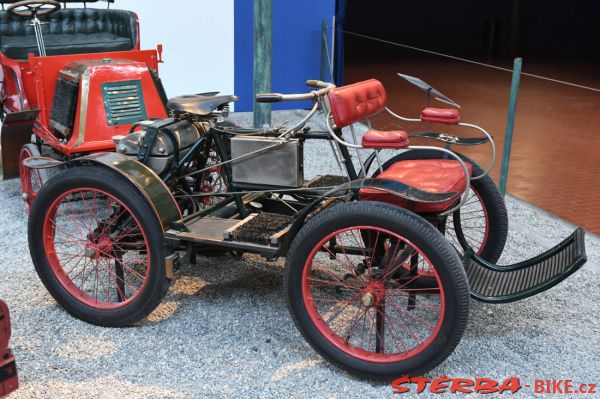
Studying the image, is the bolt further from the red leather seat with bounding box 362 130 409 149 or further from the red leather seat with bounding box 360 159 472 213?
the red leather seat with bounding box 362 130 409 149

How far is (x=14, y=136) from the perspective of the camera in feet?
14.7

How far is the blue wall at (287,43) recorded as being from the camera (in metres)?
7.59

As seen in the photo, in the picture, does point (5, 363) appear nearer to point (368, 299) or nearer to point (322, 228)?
point (322, 228)

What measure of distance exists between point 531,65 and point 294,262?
11.0 m

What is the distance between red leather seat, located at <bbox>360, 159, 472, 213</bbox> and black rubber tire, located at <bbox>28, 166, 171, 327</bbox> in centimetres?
96

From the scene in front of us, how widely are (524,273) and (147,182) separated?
179 cm

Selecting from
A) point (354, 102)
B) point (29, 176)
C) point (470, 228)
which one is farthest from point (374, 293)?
point (29, 176)

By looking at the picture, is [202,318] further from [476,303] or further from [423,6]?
[423,6]

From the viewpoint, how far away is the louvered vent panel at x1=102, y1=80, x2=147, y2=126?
4254 mm

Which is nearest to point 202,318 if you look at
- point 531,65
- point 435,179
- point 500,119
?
point 435,179

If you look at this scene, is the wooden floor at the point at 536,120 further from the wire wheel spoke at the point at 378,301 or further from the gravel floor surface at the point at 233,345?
the wire wheel spoke at the point at 378,301

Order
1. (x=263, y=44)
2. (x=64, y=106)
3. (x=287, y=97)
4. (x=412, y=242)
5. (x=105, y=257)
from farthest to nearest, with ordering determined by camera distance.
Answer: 1. (x=263, y=44)
2. (x=64, y=106)
3. (x=105, y=257)
4. (x=287, y=97)
5. (x=412, y=242)

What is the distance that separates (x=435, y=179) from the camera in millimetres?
2945

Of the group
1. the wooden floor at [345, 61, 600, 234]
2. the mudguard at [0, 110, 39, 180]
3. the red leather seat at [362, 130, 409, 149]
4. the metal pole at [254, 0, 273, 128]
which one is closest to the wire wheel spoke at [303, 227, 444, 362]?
the red leather seat at [362, 130, 409, 149]
